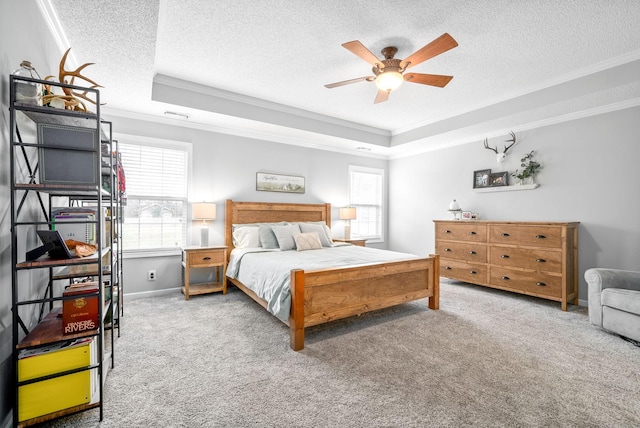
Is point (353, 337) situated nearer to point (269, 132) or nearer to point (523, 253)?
point (523, 253)

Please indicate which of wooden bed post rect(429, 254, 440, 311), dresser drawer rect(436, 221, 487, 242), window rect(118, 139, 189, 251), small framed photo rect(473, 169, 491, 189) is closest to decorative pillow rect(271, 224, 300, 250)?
window rect(118, 139, 189, 251)

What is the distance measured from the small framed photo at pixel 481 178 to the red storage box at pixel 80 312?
506 cm

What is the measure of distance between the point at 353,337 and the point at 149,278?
9.53 ft

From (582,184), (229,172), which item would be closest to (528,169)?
(582,184)

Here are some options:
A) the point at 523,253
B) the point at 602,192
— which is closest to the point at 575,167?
the point at 602,192

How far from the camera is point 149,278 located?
12.8 ft

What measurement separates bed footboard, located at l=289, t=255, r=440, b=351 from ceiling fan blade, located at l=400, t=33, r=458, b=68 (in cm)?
190

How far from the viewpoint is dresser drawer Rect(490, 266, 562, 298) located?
11.5 feet

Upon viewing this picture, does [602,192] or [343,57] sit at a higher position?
[343,57]

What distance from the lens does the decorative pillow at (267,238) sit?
414 centimetres

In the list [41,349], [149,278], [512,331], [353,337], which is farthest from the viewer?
[149,278]

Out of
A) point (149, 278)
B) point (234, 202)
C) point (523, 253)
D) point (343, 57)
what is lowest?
point (149, 278)

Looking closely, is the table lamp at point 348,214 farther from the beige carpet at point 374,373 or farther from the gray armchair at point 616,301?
the gray armchair at point 616,301

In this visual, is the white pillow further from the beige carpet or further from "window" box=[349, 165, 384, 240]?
"window" box=[349, 165, 384, 240]
